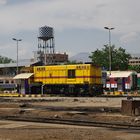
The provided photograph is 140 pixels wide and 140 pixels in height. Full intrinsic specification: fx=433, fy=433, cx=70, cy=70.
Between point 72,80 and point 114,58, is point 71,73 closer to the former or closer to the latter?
point 72,80

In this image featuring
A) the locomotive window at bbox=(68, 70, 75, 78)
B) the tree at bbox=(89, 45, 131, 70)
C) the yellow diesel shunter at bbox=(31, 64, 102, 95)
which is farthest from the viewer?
the tree at bbox=(89, 45, 131, 70)

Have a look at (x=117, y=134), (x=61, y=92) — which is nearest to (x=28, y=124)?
(x=117, y=134)

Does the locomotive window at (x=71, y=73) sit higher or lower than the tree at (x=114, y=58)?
lower

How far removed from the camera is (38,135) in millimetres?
15797

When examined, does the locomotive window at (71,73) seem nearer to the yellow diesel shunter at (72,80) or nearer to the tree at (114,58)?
the yellow diesel shunter at (72,80)

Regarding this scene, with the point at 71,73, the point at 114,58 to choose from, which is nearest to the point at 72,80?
the point at 71,73

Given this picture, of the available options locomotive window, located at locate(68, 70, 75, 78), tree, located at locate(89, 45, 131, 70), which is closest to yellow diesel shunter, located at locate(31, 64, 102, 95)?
locomotive window, located at locate(68, 70, 75, 78)

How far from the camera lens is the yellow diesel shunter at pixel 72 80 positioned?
4938 cm

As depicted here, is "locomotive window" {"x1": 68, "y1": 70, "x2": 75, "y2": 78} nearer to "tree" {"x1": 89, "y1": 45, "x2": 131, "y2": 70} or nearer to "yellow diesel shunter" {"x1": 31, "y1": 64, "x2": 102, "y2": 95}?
"yellow diesel shunter" {"x1": 31, "y1": 64, "x2": 102, "y2": 95}

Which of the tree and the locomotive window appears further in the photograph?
the tree

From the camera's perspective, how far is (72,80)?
50.2m

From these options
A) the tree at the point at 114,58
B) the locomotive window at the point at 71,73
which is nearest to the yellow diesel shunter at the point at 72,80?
the locomotive window at the point at 71,73

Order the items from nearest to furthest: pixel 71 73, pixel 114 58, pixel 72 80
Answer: pixel 72 80, pixel 71 73, pixel 114 58

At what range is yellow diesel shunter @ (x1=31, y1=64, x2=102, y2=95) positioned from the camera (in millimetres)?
49375
